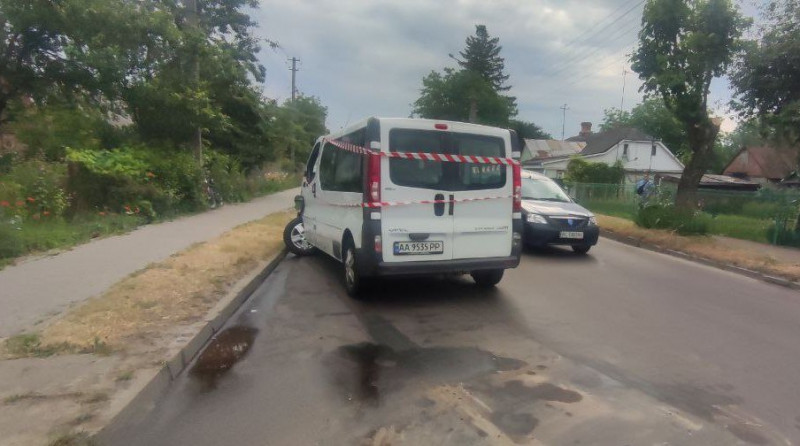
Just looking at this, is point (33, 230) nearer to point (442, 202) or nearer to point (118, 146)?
point (118, 146)

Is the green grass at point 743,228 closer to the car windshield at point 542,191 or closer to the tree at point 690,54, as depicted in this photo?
the tree at point 690,54

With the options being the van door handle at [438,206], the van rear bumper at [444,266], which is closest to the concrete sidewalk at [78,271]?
the van rear bumper at [444,266]

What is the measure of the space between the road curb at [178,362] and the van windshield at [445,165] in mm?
2409

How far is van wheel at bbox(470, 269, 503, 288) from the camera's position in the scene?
7.68 m

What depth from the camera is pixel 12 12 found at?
40.8 feet

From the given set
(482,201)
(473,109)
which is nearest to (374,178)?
(482,201)

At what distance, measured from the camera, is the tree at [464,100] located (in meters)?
58.8

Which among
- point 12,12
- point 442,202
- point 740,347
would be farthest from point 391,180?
point 12,12

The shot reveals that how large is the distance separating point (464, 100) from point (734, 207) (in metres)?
42.5

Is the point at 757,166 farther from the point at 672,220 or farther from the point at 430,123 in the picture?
the point at 430,123

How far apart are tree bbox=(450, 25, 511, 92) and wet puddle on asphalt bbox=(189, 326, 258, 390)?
190 feet

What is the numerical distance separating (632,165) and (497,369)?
51.9 m

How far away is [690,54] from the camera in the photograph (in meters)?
14.1

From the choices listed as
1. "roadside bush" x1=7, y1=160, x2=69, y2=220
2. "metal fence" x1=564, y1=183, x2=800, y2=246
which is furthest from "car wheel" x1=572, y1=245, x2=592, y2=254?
"roadside bush" x1=7, y1=160, x2=69, y2=220
